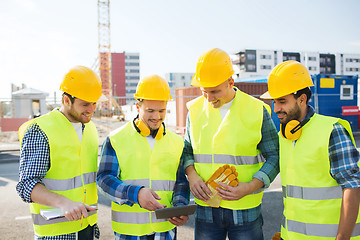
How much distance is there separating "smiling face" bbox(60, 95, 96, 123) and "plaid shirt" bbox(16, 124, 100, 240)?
0.30m

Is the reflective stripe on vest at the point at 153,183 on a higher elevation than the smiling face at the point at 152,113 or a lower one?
lower

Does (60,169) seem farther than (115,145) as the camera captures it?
No

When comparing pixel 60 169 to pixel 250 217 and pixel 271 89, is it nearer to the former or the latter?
pixel 250 217

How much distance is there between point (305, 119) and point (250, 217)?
3.00ft

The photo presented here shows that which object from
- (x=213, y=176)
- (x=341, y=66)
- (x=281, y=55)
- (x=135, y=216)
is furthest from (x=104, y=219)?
(x=341, y=66)

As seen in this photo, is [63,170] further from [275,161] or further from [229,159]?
[275,161]

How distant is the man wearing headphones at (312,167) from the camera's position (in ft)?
5.96

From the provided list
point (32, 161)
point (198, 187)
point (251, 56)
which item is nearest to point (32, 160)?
point (32, 161)

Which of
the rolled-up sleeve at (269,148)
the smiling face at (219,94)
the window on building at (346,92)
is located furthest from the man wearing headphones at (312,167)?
the window on building at (346,92)

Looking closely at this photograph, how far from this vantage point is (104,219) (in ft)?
15.8

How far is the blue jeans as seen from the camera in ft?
7.40

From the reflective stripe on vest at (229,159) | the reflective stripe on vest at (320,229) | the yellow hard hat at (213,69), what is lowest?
the reflective stripe on vest at (320,229)

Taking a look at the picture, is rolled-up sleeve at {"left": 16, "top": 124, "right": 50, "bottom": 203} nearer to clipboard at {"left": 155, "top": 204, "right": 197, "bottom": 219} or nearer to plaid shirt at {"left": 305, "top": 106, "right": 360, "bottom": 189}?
clipboard at {"left": 155, "top": 204, "right": 197, "bottom": 219}

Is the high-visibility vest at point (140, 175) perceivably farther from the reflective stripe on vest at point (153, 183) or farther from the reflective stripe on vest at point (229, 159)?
the reflective stripe on vest at point (229, 159)
